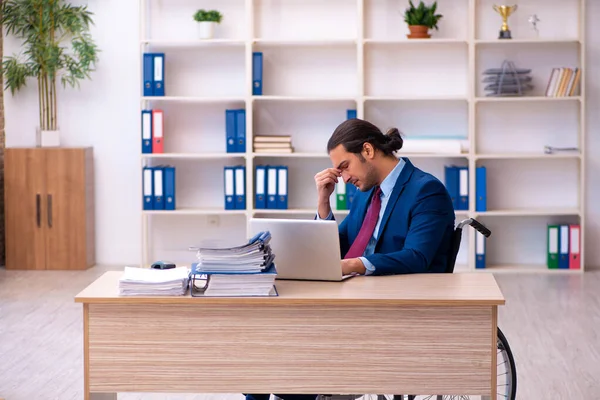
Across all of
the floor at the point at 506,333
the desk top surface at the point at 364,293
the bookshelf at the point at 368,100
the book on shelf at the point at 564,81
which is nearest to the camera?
the desk top surface at the point at 364,293

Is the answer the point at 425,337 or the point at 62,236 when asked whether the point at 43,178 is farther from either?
the point at 425,337

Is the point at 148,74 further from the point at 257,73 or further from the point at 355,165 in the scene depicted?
the point at 355,165

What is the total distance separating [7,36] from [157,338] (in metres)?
5.12

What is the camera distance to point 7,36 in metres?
7.26

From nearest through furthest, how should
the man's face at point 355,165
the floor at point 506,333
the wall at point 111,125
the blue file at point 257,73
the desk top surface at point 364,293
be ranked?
the desk top surface at point 364,293 < the man's face at point 355,165 < the floor at point 506,333 < the blue file at point 257,73 < the wall at point 111,125

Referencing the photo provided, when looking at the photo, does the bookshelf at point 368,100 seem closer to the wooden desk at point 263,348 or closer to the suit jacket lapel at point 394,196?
the suit jacket lapel at point 394,196

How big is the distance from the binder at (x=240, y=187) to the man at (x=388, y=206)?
138 inches

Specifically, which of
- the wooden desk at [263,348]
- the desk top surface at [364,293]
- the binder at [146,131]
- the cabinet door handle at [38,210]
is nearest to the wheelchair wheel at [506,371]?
the desk top surface at [364,293]

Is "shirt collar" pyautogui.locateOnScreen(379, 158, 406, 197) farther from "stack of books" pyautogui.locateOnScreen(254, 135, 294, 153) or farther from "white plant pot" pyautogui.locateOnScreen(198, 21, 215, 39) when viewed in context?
"white plant pot" pyautogui.locateOnScreen(198, 21, 215, 39)

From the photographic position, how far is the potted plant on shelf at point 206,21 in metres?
6.94

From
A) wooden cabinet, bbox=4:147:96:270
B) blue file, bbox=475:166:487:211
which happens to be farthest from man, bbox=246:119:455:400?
wooden cabinet, bbox=4:147:96:270

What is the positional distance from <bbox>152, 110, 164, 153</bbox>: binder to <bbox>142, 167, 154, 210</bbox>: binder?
17cm

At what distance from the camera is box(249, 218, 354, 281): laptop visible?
2.98m

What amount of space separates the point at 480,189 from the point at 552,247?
70cm
